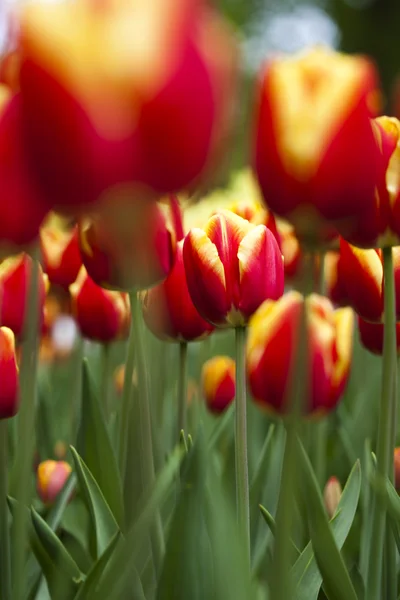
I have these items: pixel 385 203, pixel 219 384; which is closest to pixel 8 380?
pixel 385 203

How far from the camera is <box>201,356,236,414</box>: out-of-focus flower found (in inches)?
48.9

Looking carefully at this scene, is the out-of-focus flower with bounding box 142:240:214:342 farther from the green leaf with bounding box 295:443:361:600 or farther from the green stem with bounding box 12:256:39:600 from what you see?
the green stem with bounding box 12:256:39:600

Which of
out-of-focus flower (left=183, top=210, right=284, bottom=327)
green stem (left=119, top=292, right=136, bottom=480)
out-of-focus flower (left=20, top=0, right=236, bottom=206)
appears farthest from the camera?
green stem (left=119, top=292, right=136, bottom=480)

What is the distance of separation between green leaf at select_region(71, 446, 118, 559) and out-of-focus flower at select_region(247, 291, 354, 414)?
9.5 inches

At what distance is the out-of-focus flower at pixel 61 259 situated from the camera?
1.02 m

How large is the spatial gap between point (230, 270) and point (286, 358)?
0.15 meters

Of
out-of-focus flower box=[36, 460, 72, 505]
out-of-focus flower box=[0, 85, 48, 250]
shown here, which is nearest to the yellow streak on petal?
out-of-focus flower box=[0, 85, 48, 250]

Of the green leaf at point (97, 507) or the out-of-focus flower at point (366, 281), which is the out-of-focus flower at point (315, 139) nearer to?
the out-of-focus flower at point (366, 281)

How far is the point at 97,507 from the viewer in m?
0.78

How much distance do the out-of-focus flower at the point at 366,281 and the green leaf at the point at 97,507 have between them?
308 mm

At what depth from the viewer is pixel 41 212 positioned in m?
0.39

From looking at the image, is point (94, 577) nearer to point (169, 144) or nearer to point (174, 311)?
point (174, 311)

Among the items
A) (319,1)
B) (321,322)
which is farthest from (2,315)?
(319,1)

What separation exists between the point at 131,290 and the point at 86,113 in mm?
305
